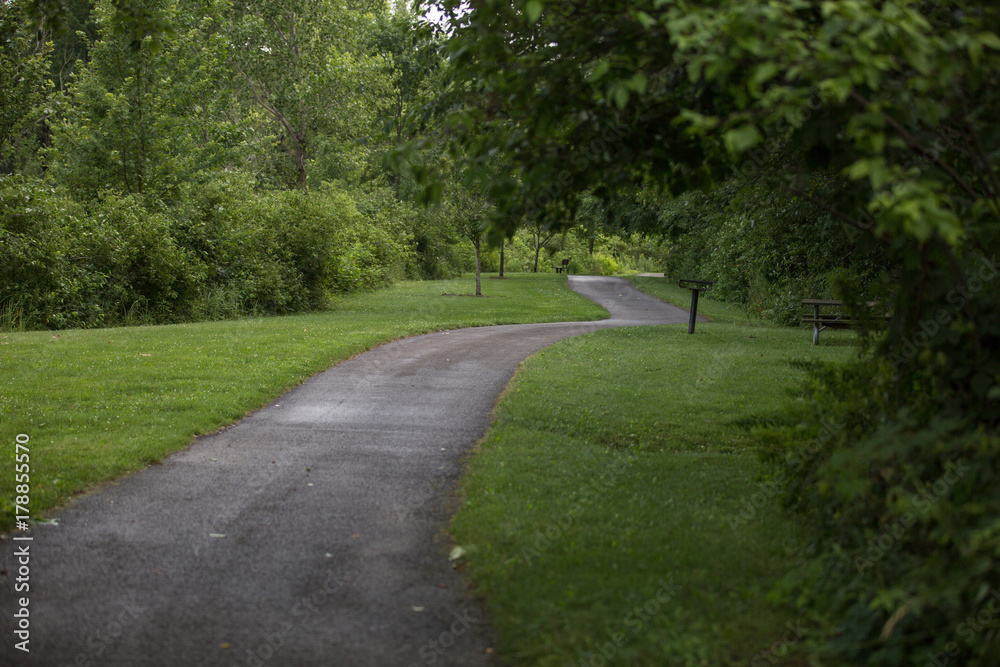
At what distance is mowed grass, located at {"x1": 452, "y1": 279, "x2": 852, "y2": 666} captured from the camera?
12.7 feet

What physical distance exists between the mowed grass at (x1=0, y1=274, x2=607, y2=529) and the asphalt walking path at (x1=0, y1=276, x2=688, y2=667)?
0.39 m

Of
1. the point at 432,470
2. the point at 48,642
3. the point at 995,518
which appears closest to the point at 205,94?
the point at 432,470

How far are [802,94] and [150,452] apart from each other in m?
6.62

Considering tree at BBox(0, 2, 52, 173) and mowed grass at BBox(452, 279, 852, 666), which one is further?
tree at BBox(0, 2, 52, 173)

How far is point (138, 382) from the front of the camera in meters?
10.0

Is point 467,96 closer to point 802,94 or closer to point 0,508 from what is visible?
point 802,94

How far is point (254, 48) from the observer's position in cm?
3058

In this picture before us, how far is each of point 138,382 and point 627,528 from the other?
7.57 metres

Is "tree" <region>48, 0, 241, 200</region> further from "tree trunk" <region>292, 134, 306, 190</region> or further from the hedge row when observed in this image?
"tree trunk" <region>292, 134, 306, 190</region>

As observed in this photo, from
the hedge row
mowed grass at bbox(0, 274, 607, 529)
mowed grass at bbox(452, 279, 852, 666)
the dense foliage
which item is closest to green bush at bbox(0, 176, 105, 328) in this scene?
the hedge row

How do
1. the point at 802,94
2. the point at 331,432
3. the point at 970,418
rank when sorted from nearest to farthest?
the point at 802,94
the point at 970,418
the point at 331,432

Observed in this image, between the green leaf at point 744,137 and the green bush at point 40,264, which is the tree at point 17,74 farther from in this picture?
the green leaf at point 744,137

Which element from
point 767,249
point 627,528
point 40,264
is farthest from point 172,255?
point 627,528

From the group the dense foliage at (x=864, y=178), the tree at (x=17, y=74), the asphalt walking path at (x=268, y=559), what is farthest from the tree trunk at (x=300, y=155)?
the dense foliage at (x=864, y=178)
